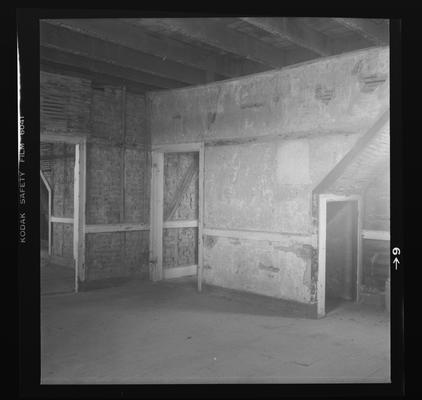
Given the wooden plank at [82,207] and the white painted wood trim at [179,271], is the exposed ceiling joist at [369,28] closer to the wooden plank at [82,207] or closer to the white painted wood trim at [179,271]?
the wooden plank at [82,207]

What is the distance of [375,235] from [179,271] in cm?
355

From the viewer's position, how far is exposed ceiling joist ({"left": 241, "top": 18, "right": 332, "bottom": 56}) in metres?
4.99

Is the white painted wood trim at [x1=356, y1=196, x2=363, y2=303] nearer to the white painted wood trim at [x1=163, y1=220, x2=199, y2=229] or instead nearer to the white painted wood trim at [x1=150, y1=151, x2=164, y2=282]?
the white painted wood trim at [x1=163, y1=220, x2=199, y2=229]

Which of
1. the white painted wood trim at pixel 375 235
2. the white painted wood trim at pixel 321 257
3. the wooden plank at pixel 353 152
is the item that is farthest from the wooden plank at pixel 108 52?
the white painted wood trim at pixel 375 235

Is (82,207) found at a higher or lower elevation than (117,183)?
lower

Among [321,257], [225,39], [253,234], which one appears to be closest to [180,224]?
[253,234]

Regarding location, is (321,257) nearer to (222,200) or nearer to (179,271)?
(222,200)

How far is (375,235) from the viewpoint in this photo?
6.37 meters

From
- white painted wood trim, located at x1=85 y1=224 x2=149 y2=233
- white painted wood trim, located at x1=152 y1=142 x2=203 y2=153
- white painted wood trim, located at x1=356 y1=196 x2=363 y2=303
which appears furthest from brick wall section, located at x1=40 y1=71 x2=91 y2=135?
white painted wood trim, located at x1=356 y1=196 x2=363 y2=303

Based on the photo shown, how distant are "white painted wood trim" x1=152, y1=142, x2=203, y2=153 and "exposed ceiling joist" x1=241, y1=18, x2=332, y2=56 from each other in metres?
2.19

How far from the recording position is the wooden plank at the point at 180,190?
8109 millimetres

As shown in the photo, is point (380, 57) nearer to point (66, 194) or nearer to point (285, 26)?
point (285, 26)
